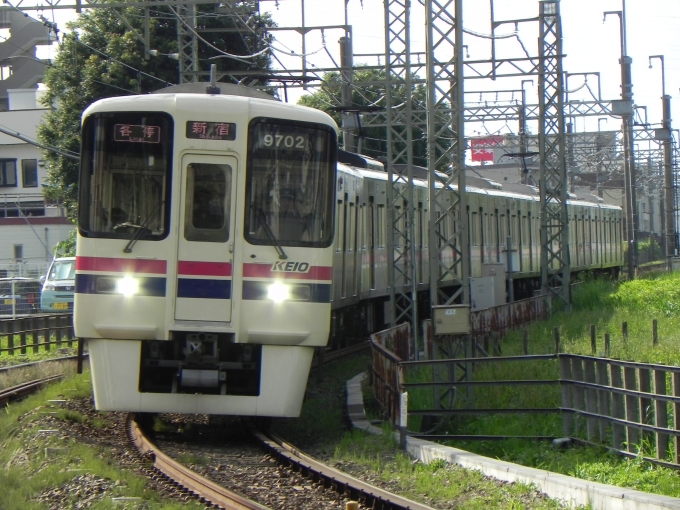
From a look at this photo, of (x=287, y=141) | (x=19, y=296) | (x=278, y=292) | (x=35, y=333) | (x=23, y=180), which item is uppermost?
(x=23, y=180)

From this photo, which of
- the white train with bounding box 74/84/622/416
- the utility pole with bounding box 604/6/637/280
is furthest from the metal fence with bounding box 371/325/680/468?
the utility pole with bounding box 604/6/637/280

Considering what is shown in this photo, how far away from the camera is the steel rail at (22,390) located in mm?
12548

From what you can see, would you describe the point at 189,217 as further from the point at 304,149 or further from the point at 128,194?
the point at 304,149

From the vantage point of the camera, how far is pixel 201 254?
9289 mm

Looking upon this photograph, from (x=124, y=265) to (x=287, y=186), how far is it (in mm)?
1637

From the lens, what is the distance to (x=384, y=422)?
10.1 m

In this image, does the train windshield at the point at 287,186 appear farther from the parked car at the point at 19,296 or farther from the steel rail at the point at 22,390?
the parked car at the point at 19,296

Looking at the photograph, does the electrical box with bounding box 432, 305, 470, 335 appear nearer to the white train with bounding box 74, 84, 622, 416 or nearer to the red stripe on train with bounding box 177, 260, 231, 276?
the white train with bounding box 74, 84, 622, 416

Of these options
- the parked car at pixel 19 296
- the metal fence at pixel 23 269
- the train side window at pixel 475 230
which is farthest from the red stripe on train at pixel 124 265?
the metal fence at pixel 23 269

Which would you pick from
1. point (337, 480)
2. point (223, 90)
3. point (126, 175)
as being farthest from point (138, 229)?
point (337, 480)

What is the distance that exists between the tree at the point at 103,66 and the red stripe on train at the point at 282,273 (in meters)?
20.2

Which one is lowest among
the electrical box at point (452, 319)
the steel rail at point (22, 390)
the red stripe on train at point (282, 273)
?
the steel rail at point (22, 390)

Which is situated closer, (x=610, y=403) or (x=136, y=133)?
(x=610, y=403)

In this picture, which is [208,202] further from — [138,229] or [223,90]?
[223,90]
